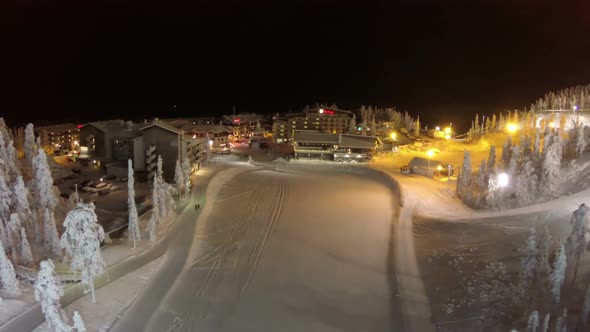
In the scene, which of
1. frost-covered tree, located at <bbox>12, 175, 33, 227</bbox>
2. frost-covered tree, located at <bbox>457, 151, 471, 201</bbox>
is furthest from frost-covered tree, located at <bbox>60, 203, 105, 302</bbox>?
frost-covered tree, located at <bbox>457, 151, 471, 201</bbox>

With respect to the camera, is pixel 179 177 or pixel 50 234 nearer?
pixel 50 234

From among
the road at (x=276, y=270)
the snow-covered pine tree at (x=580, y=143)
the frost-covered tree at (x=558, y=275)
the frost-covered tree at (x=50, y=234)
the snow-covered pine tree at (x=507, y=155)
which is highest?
the snow-covered pine tree at (x=580, y=143)

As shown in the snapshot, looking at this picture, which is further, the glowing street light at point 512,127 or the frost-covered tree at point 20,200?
the glowing street light at point 512,127

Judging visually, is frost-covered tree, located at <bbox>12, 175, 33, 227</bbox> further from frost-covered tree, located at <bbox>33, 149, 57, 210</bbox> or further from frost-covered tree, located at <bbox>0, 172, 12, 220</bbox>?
frost-covered tree, located at <bbox>33, 149, 57, 210</bbox>

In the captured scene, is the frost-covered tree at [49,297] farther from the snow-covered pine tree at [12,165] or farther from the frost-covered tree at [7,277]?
the snow-covered pine tree at [12,165]

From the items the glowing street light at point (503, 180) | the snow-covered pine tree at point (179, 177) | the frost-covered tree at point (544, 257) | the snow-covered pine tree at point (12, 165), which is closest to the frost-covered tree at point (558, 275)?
the frost-covered tree at point (544, 257)

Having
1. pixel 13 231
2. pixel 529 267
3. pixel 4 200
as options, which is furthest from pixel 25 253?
pixel 529 267

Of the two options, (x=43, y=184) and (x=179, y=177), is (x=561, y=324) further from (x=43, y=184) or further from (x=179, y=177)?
(x=179, y=177)

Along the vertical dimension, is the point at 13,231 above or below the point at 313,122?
below
